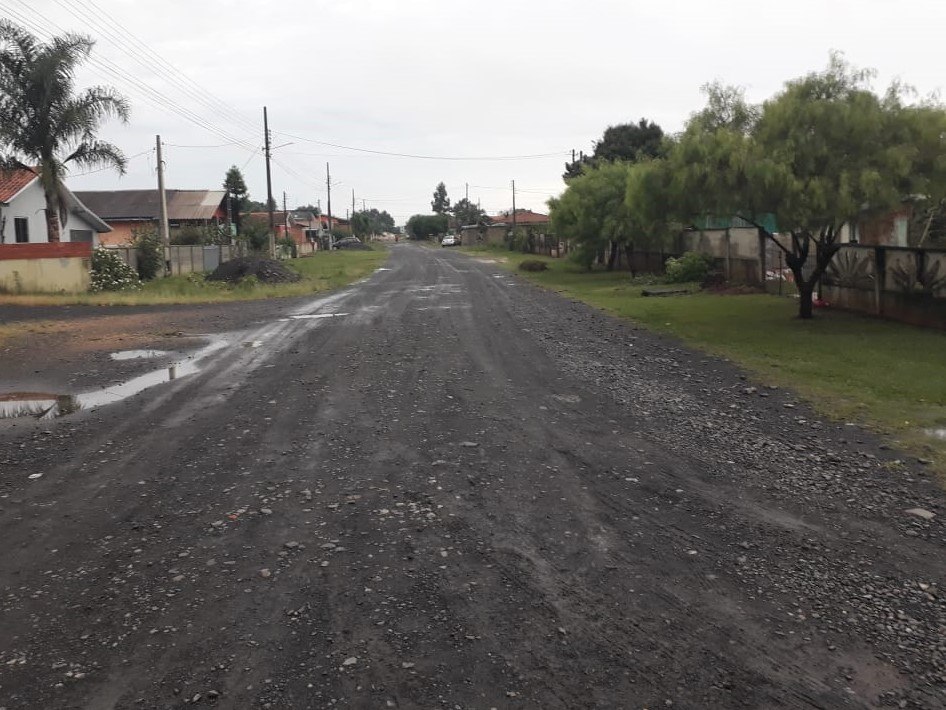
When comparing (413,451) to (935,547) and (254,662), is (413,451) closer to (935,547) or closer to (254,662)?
(254,662)

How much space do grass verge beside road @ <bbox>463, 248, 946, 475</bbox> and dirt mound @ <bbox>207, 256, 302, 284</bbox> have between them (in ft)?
54.4

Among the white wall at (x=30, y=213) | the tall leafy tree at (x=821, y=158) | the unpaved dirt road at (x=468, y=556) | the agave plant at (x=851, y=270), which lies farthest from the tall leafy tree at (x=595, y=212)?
the unpaved dirt road at (x=468, y=556)

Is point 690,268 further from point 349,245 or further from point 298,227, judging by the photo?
point 298,227

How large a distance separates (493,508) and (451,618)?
5.50 ft

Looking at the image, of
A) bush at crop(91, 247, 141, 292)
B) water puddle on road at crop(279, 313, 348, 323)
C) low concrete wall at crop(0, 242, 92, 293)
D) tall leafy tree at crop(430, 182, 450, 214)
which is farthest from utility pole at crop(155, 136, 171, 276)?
tall leafy tree at crop(430, 182, 450, 214)

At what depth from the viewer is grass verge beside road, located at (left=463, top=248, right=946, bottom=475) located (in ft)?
28.0

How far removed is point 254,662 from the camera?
389 cm

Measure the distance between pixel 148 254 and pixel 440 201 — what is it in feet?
511

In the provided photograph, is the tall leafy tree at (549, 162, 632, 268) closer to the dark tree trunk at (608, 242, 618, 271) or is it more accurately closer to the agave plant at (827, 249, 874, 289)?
the dark tree trunk at (608, 242, 618, 271)

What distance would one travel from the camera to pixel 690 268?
93.2 feet

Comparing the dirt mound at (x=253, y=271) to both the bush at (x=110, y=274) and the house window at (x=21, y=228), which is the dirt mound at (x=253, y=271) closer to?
the bush at (x=110, y=274)

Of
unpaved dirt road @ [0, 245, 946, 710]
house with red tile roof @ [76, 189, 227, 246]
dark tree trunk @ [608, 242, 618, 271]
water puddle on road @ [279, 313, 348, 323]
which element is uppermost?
house with red tile roof @ [76, 189, 227, 246]

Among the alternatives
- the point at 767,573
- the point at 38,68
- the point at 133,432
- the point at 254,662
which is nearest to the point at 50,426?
the point at 133,432

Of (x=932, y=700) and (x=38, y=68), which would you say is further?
(x=38, y=68)
